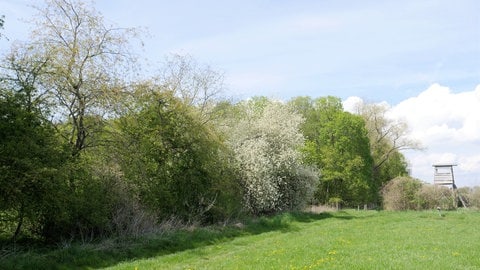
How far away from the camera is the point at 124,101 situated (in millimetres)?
21156

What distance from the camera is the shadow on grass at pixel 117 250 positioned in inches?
555

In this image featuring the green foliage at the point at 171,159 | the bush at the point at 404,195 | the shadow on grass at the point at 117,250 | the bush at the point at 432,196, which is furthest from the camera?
the bush at the point at 404,195

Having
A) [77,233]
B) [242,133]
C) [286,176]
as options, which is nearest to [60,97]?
[77,233]

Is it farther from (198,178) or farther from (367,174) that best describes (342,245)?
(367,174)

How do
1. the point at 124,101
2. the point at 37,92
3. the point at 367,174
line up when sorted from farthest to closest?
the point at 367,174
the point at 124,101
the point at 37,92

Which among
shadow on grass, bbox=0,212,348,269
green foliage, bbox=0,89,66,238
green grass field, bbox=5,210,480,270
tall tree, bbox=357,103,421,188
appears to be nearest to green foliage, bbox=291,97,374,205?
tall tree, bbox=357,103,421,188

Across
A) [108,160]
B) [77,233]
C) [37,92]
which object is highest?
[37,92]

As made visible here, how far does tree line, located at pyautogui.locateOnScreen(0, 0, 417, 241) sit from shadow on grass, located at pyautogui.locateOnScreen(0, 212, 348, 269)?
3.56ft

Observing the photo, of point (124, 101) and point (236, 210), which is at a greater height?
point (124, 101)

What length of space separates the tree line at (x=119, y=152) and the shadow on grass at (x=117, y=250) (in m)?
1.09

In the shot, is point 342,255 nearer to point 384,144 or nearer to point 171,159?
point 171,159

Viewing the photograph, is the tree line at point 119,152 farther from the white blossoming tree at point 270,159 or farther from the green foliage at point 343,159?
the green foliage at point 343,159

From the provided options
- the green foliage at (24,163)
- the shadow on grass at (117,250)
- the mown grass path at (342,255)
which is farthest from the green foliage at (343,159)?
the green foliage at (24,163)

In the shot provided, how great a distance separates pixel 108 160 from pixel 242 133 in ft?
51.7
